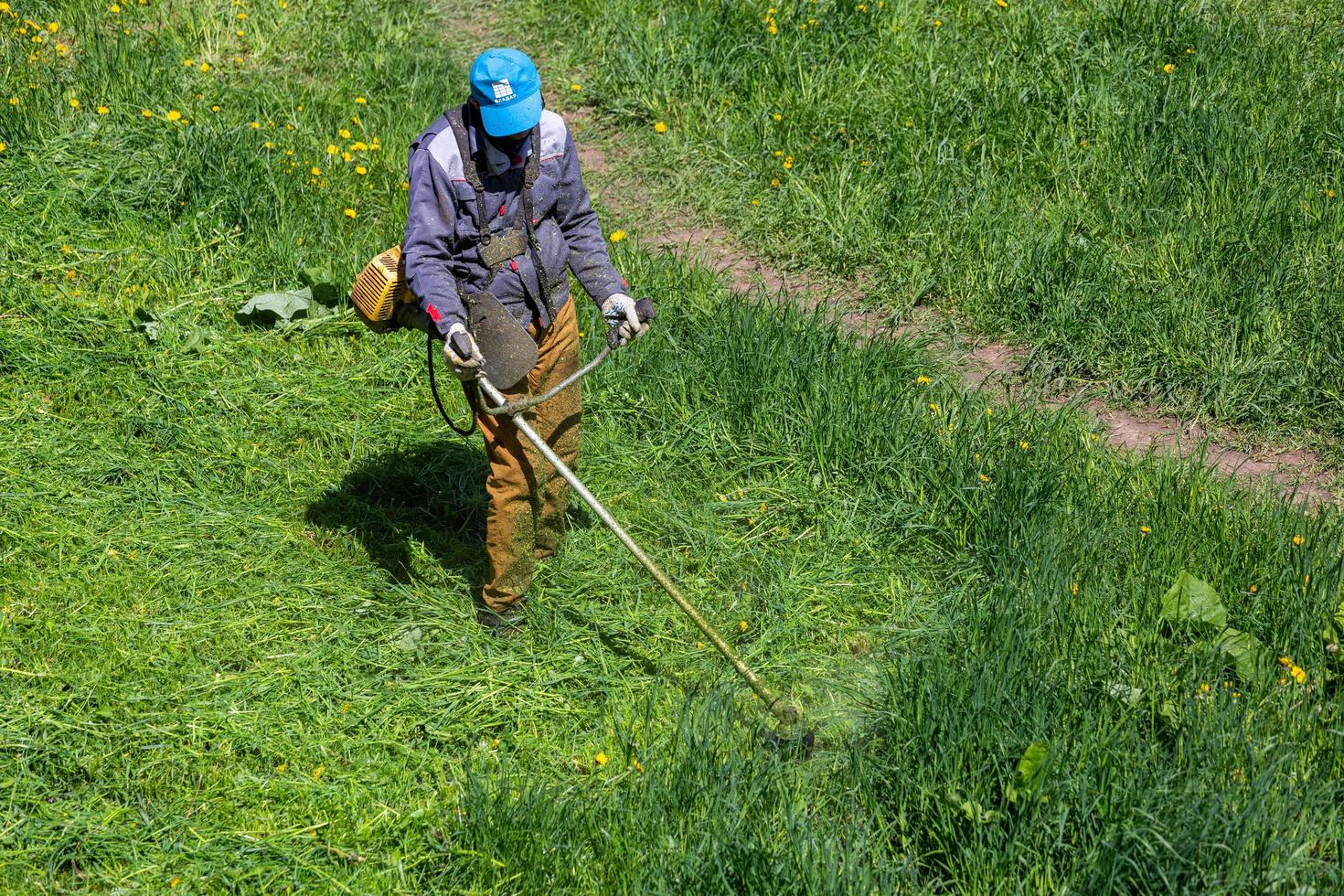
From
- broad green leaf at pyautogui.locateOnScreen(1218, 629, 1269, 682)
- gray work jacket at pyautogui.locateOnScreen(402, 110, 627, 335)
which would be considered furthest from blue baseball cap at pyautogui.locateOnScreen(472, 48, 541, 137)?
broad green leaf at pyautogui.locateOnScreen(1218, 629, 1269, 682)

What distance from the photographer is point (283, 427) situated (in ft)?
16.0

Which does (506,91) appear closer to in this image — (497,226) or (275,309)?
(497,226)

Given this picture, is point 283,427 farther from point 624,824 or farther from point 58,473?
point 624,824

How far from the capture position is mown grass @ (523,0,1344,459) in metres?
5.10

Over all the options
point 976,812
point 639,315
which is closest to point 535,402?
point 639,315

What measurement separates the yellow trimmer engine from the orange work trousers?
0.39 metres

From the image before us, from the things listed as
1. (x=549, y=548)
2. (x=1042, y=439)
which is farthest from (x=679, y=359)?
(x=1042, y=439)

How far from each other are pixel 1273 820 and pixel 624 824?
150 centimetres

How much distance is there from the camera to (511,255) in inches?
145

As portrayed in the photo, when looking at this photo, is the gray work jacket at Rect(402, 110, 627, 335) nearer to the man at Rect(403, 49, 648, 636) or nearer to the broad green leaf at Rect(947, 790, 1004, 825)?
the man at Rect(403, 49, 648, 636)

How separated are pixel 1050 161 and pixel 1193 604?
300 centimetres

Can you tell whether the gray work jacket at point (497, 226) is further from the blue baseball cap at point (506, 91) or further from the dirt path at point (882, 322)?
the dirt path at point (882, 322)

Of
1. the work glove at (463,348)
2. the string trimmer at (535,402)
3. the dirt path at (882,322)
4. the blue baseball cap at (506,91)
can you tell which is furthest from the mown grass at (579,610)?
the blue baseball cap at (506,91)

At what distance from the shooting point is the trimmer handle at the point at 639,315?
3710 millimetres
